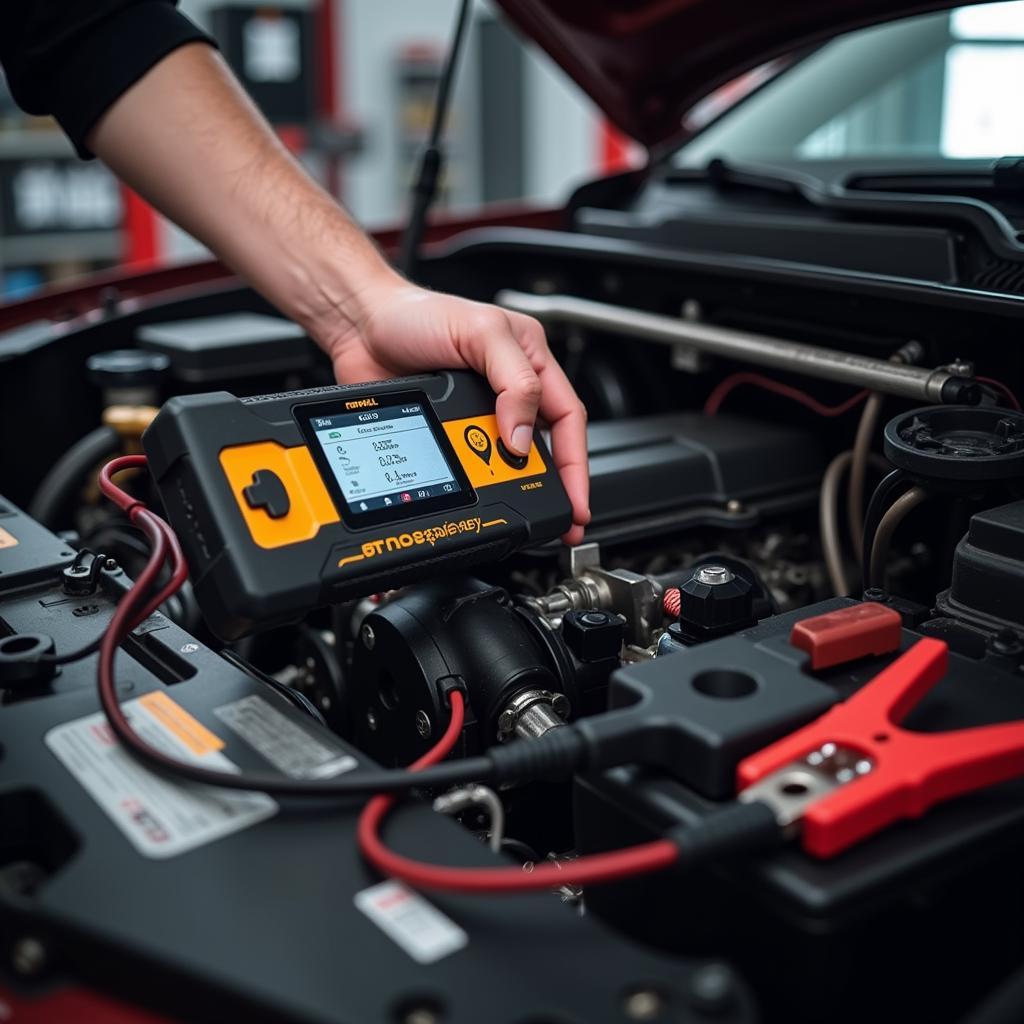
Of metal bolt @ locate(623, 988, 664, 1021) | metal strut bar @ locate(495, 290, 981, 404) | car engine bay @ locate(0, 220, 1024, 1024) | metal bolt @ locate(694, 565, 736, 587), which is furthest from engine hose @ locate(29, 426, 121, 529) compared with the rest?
metal bolt @ locate(623, 988, 664, 1021)

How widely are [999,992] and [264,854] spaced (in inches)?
12.9

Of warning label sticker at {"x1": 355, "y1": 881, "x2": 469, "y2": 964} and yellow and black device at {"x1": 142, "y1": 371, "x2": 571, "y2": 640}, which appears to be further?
yellow and black device at {"x1": 142, "y1": 371, "x2": 571, "y2": 640}

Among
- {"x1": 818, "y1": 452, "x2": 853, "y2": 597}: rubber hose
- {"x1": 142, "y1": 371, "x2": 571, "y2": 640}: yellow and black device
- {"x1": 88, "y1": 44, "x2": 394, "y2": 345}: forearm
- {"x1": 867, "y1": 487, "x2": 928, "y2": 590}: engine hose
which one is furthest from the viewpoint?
{"x1": 88, "y1": 44, "x2": 394, "y2": 345}: forearm

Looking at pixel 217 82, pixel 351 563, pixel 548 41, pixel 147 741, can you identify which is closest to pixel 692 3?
→ pixel 548 41

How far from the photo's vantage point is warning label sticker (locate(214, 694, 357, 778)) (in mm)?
619

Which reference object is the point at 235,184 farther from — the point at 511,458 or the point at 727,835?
the point at 727,835

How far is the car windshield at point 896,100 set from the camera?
1.30m

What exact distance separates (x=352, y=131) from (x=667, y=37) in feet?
11.9

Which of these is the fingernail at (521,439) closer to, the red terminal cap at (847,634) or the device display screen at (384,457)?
the device display screen at (384,457)

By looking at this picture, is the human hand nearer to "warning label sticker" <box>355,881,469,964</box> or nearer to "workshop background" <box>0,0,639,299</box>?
"warning label sticker" <box>355,881,469,964</box>

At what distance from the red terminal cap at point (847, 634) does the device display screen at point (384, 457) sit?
0.28 m

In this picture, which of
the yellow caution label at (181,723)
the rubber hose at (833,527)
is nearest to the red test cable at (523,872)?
the yellow caution label at (181,723)

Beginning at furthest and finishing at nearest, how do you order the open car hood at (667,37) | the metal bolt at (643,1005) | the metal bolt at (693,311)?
the open car hood at (667,37), the metal bolt at (693,311), the metal bolt at (643,1005)

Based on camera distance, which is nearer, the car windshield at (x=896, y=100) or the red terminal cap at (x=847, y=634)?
the red terminal cap at (x=847, y=634)
